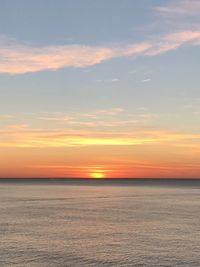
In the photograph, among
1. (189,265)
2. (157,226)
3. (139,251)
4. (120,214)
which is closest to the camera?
(189,265)

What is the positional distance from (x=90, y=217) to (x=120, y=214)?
576 cm

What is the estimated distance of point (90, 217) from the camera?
183ft

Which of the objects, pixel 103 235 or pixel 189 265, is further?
pixel 103 235

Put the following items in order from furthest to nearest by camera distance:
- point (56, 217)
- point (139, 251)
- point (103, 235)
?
point (56, 217), point (103, 235), point (139, 251)

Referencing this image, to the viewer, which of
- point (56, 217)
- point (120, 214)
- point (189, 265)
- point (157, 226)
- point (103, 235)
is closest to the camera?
point (189, 265)

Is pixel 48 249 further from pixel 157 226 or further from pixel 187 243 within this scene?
pixel 157 226

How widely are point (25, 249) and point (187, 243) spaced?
13.1 metres

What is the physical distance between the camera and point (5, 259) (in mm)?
29625

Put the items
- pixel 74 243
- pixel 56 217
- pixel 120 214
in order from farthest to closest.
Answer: pixel 120 214 → pixel 56 217 → pixel 74 243

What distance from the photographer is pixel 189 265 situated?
28.2m

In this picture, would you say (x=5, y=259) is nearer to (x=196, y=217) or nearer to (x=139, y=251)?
(x=139, y=251)

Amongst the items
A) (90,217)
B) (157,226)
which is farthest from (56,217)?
(157,226)

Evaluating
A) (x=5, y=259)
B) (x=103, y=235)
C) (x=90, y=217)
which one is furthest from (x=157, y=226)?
(x=5, y=259)

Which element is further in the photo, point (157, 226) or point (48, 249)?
point (157, 226)
